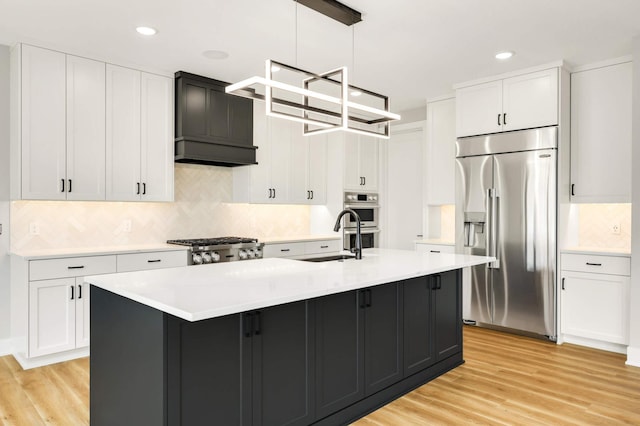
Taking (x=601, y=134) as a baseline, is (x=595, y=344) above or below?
below

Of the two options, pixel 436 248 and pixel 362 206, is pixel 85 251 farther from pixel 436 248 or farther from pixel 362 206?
pixel 436 248

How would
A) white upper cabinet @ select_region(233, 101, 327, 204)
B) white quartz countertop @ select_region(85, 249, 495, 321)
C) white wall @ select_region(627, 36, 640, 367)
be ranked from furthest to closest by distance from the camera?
white upper cabinet @ select_region(233, 101, 327, 204)
white wall @ select_region(627, 36, 640, 367)
white quartz countertop @ select_region(85, 249, 495, 321)

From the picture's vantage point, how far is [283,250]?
5336 mm

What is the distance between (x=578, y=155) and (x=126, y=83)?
4437mm

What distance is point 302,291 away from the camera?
2.14m

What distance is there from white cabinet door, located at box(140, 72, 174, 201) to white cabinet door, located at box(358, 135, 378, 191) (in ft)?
8.65

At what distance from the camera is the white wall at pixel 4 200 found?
3916 millimetres

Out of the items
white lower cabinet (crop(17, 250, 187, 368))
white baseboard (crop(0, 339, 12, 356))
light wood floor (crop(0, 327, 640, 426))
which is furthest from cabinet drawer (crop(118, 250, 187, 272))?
white baseboard (crop(0, 339, 12, 356))

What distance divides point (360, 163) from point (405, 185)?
75 centimetres

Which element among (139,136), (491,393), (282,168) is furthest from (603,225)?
(139,136)

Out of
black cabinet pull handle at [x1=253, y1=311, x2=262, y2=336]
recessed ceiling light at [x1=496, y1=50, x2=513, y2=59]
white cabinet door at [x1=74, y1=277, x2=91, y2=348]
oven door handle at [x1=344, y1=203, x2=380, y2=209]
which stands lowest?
white cabinet door at [x1=74, y1=277, x2=91, y2=348]

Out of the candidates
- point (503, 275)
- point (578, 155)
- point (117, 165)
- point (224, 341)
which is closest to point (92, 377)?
point (224, 341)

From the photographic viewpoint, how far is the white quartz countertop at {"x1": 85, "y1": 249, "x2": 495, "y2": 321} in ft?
6.17

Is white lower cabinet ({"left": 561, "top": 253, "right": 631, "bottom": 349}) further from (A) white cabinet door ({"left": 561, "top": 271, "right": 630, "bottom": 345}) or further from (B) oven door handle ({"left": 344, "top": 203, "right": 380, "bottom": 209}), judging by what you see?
(B) oven door handle ({"left": 344, "top": 203, "right": 380, "bottom": 209})
